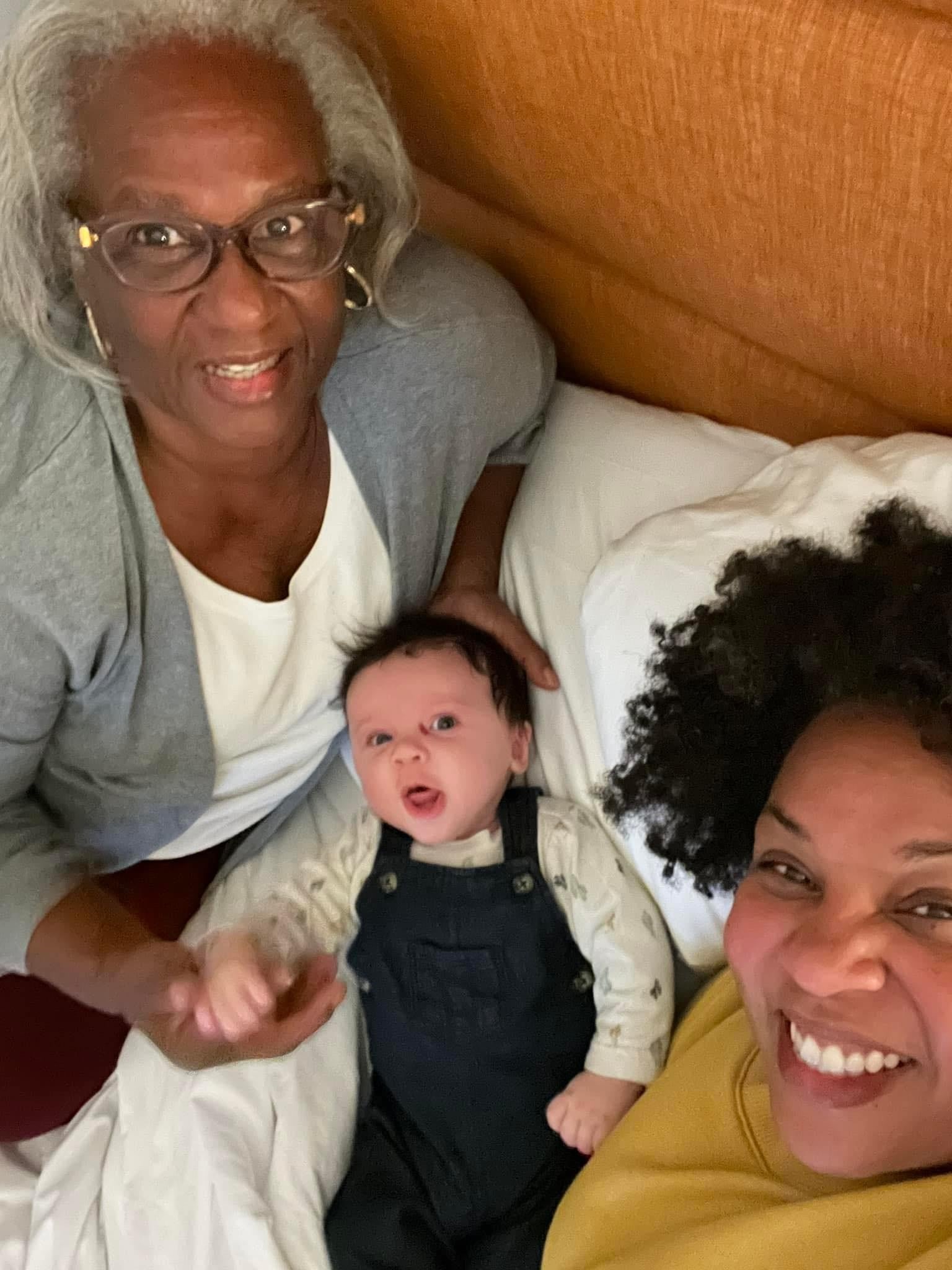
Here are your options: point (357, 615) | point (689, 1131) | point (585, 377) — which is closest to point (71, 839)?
point (357, 615)

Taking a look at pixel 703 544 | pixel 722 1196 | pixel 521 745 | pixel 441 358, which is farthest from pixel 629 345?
pixel 722 1196

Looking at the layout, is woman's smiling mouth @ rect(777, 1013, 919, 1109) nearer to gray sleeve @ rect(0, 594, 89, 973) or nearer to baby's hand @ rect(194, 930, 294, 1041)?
baby's hand @ rect(194, 930, 294, 1041)

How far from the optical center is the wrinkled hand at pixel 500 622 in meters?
1.32

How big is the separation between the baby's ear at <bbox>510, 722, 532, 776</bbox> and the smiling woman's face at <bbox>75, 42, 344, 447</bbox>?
49cm

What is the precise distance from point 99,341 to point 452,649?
53 centimetres

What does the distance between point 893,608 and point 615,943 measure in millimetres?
562

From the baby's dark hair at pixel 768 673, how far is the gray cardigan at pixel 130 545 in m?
0.39

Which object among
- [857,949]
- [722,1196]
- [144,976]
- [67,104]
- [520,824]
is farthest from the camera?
[520,824]

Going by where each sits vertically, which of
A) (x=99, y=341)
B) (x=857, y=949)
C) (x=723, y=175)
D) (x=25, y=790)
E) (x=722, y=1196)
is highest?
(x=723, y=175)

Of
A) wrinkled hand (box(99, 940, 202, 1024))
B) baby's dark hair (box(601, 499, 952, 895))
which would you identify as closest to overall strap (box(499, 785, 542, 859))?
baby's dark hair (box(601, 499, 952, 895))

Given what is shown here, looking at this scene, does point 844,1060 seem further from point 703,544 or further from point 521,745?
point 521,745

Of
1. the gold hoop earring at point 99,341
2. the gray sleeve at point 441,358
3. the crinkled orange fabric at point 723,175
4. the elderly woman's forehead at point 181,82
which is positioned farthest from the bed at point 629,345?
the gold hoop earring at point 99,341

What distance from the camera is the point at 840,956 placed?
727mm

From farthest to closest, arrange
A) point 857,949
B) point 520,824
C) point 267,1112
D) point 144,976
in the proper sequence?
1. point 520,824
2. point 267,1112
3. point 144,976
4. point 857,949
